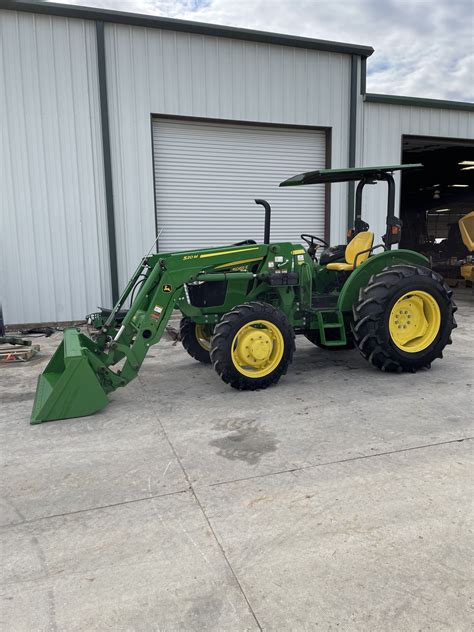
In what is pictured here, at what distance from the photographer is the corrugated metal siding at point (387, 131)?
34.1 ft

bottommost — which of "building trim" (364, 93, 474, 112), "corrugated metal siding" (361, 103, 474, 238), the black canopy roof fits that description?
the black canopy roof

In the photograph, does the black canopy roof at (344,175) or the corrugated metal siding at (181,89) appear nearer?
the black canopy roof at (344,175)

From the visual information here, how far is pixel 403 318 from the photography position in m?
5.46

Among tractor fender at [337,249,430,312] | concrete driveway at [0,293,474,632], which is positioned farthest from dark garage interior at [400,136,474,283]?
concrete driveway at [0,293,474,632]

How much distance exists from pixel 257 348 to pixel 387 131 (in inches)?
302

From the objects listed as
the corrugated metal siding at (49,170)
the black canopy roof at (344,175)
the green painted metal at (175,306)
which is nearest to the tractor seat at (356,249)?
the green painted metal at (175,306)

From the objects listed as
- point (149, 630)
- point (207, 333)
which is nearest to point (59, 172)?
point (207, 333)

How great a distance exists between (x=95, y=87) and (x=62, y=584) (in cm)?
824

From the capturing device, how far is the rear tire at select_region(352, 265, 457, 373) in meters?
5.17

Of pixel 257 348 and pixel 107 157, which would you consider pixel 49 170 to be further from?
pixel 257 348

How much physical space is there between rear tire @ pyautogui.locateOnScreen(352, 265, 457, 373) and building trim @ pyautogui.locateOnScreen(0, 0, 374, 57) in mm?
6037

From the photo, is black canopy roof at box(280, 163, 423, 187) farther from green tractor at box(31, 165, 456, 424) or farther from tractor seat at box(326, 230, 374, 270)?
→ tractor seat at box(326, 230, 374, 270)

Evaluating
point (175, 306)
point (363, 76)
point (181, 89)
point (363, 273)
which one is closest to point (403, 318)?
point (363, 273)

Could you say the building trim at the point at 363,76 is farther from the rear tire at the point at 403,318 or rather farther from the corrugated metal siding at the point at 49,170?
the rear tire at the point at 403,318
